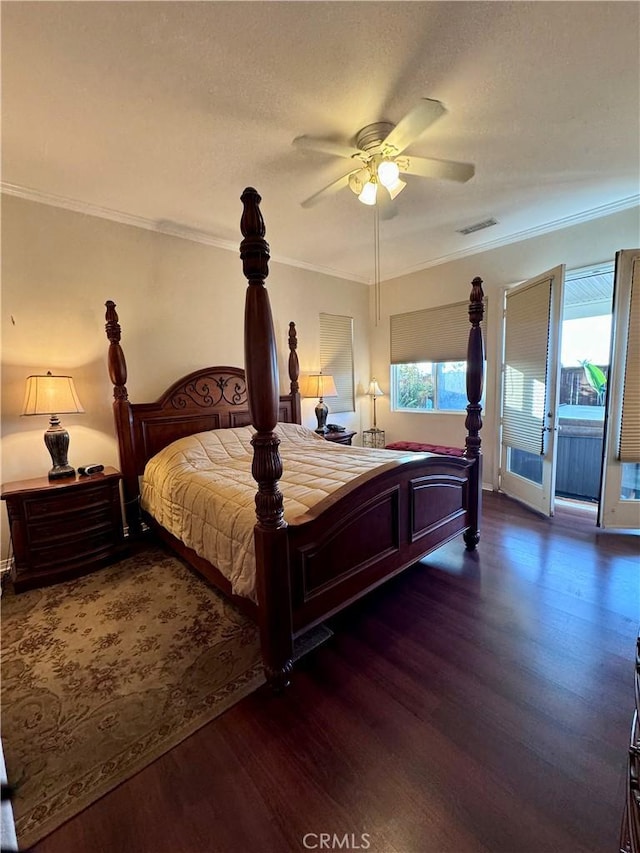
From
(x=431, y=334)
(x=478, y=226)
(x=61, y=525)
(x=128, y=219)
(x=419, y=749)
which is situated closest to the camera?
(x=419, y=749)

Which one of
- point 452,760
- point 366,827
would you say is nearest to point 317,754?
point 366,827

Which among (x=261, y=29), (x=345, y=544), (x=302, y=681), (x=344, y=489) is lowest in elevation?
(x=302, y=681)

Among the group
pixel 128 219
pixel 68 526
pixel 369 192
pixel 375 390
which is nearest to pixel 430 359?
pixel 375 390

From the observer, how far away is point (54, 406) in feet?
8.27

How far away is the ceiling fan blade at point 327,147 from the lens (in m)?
1.94

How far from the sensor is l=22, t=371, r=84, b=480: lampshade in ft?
8.16

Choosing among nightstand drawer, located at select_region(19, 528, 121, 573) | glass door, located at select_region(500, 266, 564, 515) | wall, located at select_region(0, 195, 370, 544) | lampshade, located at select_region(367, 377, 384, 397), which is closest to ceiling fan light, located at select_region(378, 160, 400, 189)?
glass door, located at select_region(500, 266, 564, 515)

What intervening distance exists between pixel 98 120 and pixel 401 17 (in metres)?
1.68

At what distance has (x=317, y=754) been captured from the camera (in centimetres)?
133

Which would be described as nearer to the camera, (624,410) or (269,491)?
(269,491)

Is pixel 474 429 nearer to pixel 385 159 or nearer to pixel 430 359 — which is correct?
pixel 385 159

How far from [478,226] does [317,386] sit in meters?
2.38

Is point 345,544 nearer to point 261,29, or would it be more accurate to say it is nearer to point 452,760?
point 452,760

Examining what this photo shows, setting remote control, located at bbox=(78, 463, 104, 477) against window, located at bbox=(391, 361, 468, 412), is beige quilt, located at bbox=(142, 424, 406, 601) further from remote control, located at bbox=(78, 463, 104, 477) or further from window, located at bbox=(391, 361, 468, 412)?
window, located at bbox=(391, 361, 468, 412)
